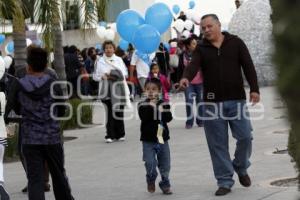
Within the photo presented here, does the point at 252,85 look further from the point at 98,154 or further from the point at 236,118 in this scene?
the point at 98,154

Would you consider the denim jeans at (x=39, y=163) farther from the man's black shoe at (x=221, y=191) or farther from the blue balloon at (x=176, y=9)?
the blue balloon at (x=176, y=9)

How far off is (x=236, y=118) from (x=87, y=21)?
357cm

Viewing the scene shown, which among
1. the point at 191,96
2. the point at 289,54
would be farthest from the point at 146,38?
the point at 289,54

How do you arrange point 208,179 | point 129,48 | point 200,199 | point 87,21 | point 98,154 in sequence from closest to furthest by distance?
point 200,199 < point 208,179 < point 87,21 < point 98,154 < point 129,48

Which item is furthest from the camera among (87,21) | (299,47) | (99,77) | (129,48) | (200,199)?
(129,48)

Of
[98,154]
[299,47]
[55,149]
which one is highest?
[299,47]

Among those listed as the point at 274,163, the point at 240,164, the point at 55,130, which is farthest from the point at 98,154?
the point at 55,130

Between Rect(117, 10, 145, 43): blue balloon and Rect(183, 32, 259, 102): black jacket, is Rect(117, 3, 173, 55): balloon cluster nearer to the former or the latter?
Rect(117, 10, 145, 43): blue balloon

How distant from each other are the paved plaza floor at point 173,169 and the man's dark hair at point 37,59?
1727 millimetres

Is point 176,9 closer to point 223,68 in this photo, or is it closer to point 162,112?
point 162,112

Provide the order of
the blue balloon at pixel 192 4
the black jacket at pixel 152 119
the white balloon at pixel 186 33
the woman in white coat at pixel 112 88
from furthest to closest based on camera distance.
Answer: the blue balloon at pixel 192 4
the white balloon at pixel 186 33
the woman in white coat at pixel 112 88
the black jacket at pixel 152 119

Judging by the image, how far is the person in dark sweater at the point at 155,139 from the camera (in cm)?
820

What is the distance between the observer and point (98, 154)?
41.5 ft

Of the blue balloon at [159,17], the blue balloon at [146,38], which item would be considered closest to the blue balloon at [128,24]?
the blue balloon at [159,17]
